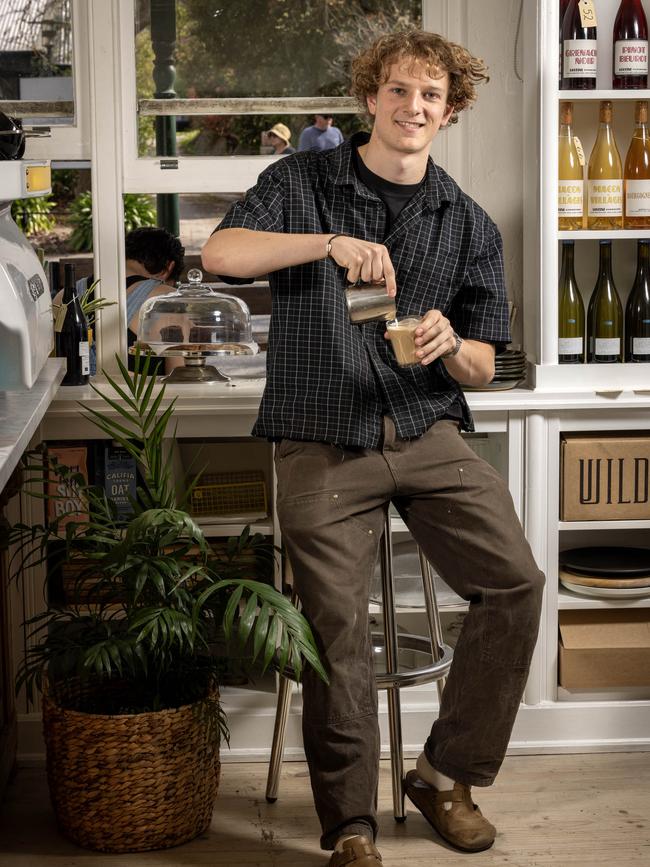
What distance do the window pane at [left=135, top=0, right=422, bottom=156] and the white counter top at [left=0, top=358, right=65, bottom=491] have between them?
3.09 ft

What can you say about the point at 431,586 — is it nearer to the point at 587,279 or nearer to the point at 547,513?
the point at 547,513

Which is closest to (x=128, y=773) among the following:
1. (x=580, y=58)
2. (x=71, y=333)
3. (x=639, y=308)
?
(x=71, y=333)

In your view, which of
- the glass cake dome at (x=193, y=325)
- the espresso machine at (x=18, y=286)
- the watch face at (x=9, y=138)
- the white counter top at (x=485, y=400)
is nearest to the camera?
the espresso machine at (x=18, y=286)

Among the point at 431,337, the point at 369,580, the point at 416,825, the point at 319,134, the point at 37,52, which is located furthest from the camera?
the point at 319,134

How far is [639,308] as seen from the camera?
3172mm

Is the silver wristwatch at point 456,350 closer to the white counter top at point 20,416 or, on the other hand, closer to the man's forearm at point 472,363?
Result: the man's forearm at point 472,363

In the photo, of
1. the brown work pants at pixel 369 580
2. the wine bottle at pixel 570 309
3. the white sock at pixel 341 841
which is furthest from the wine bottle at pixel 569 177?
the white sock at pixel 341 841

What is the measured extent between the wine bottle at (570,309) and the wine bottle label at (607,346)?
0.04 meters

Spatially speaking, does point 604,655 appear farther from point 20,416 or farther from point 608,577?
point 20,416

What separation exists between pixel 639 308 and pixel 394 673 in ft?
3.97

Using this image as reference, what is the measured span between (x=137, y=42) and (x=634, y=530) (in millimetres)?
1915

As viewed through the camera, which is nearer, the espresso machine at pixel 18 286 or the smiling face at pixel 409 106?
the espresso machine at pixel 18 286

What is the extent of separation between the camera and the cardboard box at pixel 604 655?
3096 millimetres

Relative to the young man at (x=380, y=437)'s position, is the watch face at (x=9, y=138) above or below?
above
